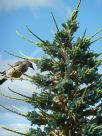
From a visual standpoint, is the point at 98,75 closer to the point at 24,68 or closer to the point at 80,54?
the point at 80,54

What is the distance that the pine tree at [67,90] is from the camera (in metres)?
15.2

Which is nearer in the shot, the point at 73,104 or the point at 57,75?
the point at 73,104

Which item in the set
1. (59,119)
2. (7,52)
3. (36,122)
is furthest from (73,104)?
(7,52)

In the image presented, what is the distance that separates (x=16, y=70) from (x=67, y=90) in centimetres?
234

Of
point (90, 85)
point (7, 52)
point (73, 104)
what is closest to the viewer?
point (73, 104)

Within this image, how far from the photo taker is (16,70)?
16.7m

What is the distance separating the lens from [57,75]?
54.3 ft

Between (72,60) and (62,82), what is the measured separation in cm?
137

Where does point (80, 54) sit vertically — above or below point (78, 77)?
above

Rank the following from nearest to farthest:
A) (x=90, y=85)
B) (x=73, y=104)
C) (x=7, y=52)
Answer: (x=73, y=104) → (x=90, y=85) → (x=7, y=52)

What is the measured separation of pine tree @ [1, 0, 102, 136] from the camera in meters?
15.2

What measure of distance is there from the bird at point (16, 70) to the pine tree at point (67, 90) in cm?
97

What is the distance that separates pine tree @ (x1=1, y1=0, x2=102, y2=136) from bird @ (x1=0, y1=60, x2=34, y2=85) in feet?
3.17

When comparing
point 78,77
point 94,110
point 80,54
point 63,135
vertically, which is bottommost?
→ point 63,135
